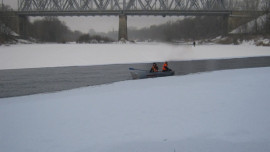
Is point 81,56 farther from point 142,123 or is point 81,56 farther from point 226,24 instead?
point 226,24

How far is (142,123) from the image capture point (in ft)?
25.1

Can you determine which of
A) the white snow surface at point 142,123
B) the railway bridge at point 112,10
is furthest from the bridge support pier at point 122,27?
the white snow surface at point 142,123

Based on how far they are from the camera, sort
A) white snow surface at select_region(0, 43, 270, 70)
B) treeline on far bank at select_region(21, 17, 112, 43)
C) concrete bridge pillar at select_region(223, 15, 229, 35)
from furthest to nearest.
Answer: concrete bridge pillar at select_region(223, 15, 229, 35)
treeline on far bank at select_region(21, 17, 112, 43)
white snow surface at select_region(0, 43, 270, 70)

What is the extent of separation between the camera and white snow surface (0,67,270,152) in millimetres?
6203

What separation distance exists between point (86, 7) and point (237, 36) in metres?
39.5

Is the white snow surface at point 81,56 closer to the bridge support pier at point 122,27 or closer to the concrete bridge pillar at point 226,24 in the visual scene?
the bridge support pier at point 122,27

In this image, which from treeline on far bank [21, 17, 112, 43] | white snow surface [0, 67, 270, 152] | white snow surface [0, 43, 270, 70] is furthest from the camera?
treeline on far bank [21, 17, 112, 43]

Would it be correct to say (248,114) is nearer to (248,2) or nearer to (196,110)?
(196,110)

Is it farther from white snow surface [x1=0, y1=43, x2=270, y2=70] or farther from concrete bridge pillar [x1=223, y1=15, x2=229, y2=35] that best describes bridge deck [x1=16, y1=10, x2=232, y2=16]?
white snow surface [x1=0, y1=43, x2=270, y2=70]

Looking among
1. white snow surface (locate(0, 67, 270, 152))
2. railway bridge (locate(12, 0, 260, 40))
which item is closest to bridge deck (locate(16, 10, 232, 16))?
railway bridge (locate(12, 0, 260, 40))

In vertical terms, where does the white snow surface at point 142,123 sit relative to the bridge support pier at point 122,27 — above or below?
below

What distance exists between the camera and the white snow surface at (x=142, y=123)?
20.4 feet

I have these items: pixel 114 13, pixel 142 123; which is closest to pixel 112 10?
pixel 114 13

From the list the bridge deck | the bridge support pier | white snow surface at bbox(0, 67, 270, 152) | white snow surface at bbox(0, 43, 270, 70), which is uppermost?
the bridge deck
